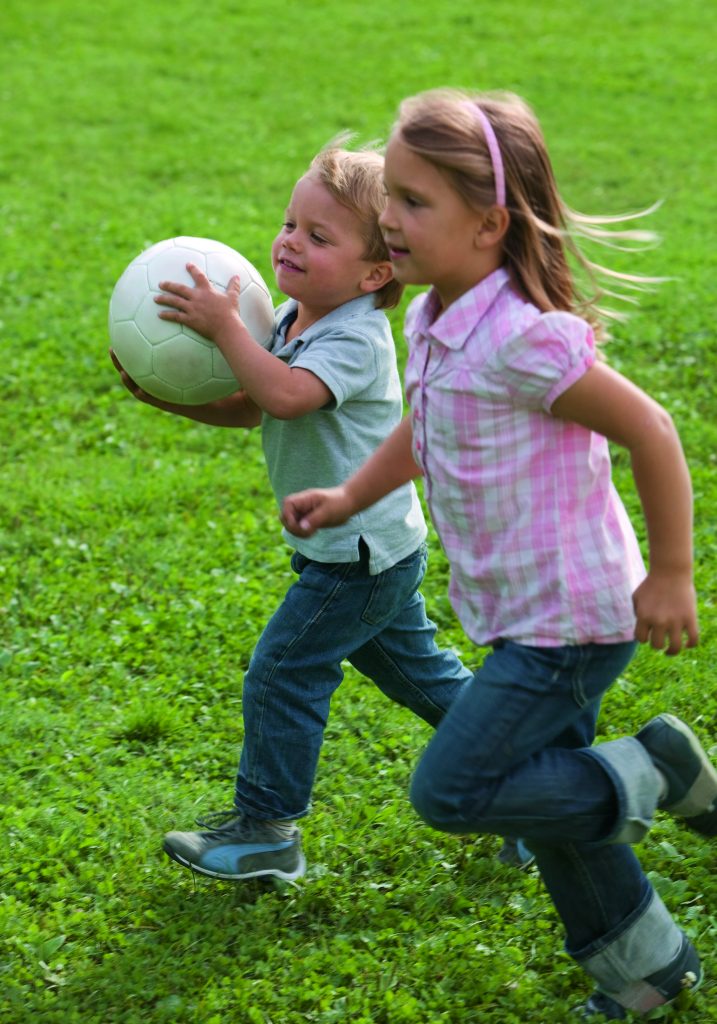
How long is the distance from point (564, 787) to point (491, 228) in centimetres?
112

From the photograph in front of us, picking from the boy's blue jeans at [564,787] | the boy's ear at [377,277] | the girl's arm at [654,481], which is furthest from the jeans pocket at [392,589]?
the girl's arm at [654,481]

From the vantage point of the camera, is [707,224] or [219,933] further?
[707,224]

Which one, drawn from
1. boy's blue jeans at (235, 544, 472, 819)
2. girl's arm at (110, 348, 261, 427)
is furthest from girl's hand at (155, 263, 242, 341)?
boy's blue jeans at (235, 544, 472, 819)

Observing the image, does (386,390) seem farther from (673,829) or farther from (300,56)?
(300,56)

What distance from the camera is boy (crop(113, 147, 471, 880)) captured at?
3.03 meters

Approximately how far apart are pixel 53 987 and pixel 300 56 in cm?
1221

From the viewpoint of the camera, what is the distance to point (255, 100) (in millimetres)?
12414

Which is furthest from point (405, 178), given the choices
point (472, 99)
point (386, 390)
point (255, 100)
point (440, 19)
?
point (440, 19)

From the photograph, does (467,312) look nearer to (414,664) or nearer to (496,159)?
(496,159)

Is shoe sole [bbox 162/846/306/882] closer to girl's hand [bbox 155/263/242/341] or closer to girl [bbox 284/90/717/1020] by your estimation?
girl [bbox 284/90/717/1020]

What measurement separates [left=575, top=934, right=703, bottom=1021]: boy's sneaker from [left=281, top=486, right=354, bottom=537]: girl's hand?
1.21 metres

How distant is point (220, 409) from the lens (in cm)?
344

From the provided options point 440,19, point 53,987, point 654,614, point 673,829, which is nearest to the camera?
point 654,614

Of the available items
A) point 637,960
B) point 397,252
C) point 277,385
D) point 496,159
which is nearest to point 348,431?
point 277,385
